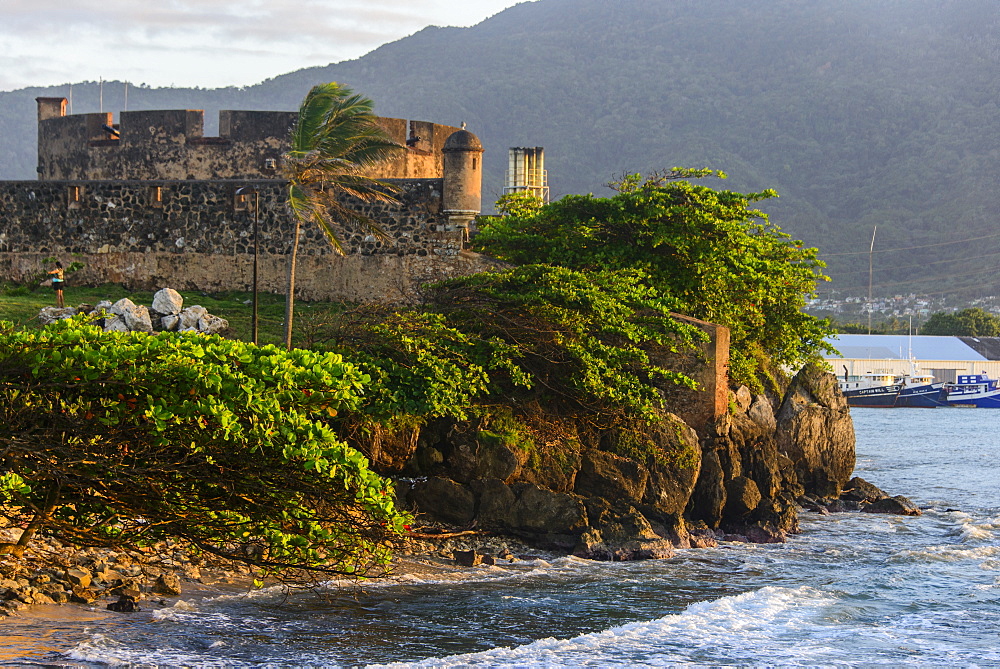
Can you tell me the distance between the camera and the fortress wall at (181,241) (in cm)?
2456

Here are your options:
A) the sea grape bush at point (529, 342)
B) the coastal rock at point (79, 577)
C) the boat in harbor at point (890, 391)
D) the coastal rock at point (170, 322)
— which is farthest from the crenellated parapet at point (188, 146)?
the boat in harbor at point (890, 391)

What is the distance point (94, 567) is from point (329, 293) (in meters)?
10.2

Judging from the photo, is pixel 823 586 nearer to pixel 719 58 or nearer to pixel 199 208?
pixel 199 208

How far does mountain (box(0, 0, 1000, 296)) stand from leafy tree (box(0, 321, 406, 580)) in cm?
9313

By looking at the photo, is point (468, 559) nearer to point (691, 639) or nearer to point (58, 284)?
point (691, 639)

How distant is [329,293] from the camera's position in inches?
974

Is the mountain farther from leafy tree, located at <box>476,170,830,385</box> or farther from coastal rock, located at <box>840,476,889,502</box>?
leafy tree, located at <box>476,170,830,385</box>

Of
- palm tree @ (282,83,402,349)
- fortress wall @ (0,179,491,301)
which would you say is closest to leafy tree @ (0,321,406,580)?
palm tree @ (282,83,402,349)

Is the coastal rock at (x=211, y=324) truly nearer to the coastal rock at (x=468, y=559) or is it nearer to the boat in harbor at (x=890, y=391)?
the coastal rock at (x=468, y=559)

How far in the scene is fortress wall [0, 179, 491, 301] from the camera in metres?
24.6

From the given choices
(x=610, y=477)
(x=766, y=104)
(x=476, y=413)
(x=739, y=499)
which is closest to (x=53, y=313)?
(x=476, y=413)

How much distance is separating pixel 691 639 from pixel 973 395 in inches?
2794

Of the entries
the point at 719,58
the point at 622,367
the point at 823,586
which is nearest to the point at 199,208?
the point at 622,367

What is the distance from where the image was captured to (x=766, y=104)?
13675 centimetres
